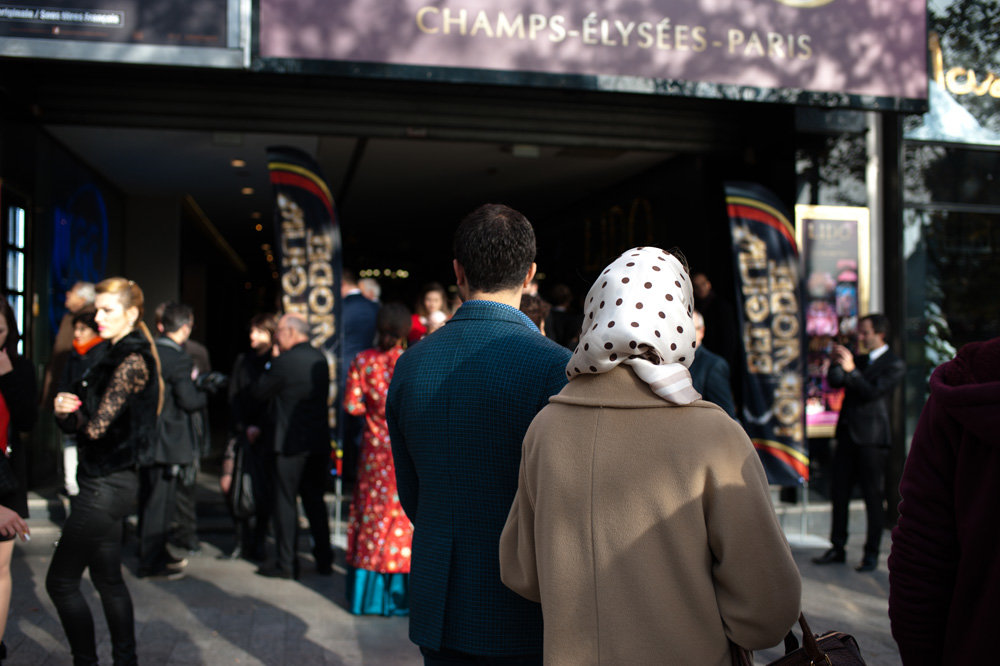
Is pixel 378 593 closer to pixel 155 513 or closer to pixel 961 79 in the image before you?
pixel 155 513

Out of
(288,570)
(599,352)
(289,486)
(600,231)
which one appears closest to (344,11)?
(289,486)

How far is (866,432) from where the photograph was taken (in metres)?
6.30

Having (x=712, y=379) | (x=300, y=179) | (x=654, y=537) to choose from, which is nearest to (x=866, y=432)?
Result: (x=712, y=379)

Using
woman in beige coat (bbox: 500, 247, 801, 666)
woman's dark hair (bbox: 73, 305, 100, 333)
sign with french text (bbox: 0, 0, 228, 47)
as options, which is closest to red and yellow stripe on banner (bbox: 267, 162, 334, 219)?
sign with french text (bbox: 0, 0, 228, 47)

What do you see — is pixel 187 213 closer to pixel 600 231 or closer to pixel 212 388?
pixel 600 231

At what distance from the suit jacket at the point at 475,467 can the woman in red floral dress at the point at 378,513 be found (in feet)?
9.48

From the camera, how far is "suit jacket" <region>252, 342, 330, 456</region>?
5.80 meters

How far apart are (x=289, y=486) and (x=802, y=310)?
14.3 feet

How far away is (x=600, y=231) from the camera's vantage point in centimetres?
1213

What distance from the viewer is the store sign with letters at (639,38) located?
20.6 feet

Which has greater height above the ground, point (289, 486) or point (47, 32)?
point (47, 32)

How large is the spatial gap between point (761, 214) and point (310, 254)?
12.0 ft

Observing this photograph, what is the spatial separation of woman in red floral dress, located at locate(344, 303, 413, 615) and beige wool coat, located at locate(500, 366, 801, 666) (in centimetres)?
→ 342

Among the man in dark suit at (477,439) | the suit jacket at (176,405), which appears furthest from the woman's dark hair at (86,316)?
the man in dark suit at (477,439)
